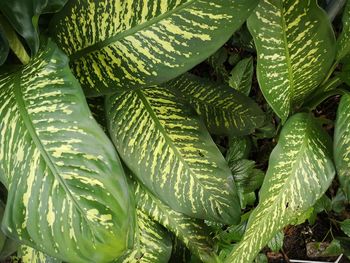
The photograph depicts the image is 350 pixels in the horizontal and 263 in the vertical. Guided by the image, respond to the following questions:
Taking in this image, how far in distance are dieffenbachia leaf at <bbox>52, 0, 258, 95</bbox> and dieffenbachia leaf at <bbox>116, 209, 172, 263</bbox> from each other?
31 centimetres

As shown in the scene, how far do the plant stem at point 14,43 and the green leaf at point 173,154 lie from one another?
16 centimetres

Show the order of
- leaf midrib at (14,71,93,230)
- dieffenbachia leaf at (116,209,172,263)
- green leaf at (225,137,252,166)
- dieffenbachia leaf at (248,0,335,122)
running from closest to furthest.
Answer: leaf midrib at (14,71,93,230)
dieffenbachia leaf at (248,0,335,122)
dieffenbachia leaf at (116,209,172,263)
green leaf at (225,137,252,166)

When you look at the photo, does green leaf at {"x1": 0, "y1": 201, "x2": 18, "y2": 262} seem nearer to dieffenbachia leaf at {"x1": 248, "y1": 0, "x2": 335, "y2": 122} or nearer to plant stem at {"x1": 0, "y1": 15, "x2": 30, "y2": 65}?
plant stem at {"x1": 0, "y1": 15, "x2": 30, "y2": 65}

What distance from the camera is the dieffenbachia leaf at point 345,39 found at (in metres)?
0.83

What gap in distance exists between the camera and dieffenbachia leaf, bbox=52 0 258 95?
2.23ft

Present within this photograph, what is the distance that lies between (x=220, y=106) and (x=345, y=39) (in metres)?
0.27

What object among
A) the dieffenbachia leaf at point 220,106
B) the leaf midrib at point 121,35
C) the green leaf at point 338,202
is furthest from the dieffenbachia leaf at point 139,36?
the green leaf at point 338,202

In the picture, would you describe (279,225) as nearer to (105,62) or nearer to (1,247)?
(105,62)

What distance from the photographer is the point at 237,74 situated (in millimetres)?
1111

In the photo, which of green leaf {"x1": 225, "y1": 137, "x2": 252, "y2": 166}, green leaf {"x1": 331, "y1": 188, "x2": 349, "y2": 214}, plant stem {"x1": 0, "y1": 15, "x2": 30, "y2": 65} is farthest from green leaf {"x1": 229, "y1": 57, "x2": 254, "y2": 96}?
plant stem {"x1": 0, "y1": 15, "x2": 30, "y2": 65}

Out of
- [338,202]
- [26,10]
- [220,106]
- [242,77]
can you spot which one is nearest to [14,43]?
[26,10]

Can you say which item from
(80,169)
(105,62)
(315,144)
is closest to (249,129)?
Result: (315,144)

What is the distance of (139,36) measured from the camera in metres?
0.72

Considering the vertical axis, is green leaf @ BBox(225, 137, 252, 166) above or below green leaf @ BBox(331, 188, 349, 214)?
above
